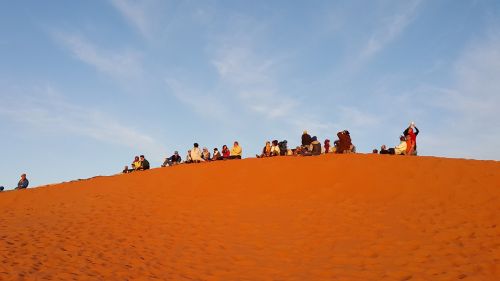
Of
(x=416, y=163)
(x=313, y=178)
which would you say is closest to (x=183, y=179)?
(x=313, y=178)

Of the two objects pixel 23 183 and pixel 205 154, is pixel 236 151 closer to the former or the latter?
pixel 205 154

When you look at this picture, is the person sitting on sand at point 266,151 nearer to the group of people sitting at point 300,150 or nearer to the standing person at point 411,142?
the group of people sitting at point 300,150

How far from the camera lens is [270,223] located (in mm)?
13875

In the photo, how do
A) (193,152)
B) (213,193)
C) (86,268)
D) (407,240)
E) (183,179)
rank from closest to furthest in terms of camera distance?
(86,268) → (407,240) → (213,193) → (183,179) → (193,152)

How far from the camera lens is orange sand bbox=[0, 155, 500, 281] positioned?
9781mm

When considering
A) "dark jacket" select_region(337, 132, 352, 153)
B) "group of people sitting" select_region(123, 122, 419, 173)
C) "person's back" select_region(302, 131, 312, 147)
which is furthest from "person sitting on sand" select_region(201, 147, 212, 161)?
"dark jacket" select_region(337, 132, 352, 153)

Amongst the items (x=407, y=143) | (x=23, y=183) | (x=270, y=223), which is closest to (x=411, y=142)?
(x=407, y=143)

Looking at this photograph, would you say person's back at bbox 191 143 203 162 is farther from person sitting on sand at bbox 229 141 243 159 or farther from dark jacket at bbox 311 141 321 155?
dark jacket at bbox 311 141 321 155

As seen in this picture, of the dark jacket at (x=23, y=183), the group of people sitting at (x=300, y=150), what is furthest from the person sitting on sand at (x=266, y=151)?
the dark jacket at (x=23, y=183)

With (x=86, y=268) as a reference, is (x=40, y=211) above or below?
above

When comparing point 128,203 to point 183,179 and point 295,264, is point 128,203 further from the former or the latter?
point 295,264

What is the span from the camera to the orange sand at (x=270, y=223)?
32.1 ft

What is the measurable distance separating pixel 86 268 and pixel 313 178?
10.6m

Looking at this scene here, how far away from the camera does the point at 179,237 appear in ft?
42.5
